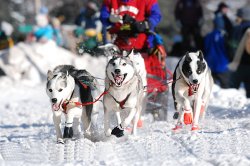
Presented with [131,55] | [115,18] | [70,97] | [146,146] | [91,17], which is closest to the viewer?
[146,146]

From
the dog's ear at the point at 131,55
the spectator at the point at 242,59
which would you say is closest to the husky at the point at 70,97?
the dog's ear at the point at 131,55

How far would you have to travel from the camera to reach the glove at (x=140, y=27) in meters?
8.48

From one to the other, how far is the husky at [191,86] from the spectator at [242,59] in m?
3.12

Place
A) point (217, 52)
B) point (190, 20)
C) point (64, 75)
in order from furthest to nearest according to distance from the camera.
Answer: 1. point (190, 20)
2. point (217, 52)
3. point (64, 75)

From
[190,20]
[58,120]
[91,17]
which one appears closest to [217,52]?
[190,20]

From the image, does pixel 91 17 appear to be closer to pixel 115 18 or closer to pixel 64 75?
pixel 115 18

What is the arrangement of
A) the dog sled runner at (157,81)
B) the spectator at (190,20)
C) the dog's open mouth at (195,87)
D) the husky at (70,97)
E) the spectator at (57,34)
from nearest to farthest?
the husky at (70,97), the dog's open mouth at (195,87), the dog sled runner at (157,81), the spectator at (190,20), the spectator at (57,34)

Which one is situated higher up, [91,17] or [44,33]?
[91,17]

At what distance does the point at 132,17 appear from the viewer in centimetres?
855

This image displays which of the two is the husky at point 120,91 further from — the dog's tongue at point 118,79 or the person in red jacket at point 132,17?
the person in red jacket at point 132,17

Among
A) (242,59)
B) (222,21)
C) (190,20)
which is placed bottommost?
(242,59)

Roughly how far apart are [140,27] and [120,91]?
1.65 m

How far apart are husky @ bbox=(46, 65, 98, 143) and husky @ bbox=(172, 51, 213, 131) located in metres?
0.95

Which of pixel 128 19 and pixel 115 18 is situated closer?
pixel 128 19
